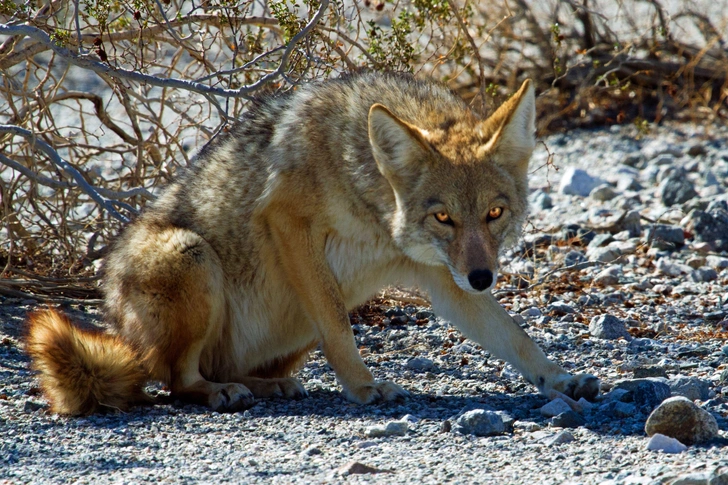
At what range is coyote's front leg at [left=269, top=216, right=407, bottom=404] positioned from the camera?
4730 mm

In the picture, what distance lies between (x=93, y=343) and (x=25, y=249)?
2.88 meters

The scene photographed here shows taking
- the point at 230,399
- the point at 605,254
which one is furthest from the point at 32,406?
the point at 605,254

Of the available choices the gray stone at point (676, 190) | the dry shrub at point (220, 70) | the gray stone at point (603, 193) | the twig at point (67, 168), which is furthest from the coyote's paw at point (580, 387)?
the gray stone at point (603, 193)

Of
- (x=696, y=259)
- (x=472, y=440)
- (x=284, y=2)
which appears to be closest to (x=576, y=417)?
(x=472, y=440)

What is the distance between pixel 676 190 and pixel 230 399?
217 inches

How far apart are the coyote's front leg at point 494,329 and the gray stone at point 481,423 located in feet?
2.48

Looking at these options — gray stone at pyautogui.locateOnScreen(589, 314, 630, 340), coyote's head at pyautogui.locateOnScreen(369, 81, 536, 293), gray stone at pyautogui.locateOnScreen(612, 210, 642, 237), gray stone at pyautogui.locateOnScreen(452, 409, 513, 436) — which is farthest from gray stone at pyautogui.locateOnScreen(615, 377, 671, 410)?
gray stone at pyautogui.locateOnScreen(612, 210, 642, 237)

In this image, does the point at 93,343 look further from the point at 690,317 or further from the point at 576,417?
the point at 690,317

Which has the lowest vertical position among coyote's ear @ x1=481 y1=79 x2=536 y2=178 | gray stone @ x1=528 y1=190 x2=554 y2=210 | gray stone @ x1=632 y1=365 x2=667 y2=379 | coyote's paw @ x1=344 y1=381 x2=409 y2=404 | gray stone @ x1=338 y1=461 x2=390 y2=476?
gray stone @ x1=338 y1=461 x2=390 y2=476

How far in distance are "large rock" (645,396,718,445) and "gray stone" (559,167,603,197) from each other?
5.76m

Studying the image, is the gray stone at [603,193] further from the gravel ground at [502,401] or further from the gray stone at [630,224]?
the gray stone at [630,224]

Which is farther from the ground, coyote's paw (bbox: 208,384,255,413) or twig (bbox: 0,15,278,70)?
twig (bbox: 0,15,278,70)

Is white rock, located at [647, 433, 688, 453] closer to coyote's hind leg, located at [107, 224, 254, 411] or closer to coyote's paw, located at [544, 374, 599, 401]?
coyote's paw, located at [544, 374, 599, 401]

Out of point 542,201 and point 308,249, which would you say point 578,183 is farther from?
point 308,249
